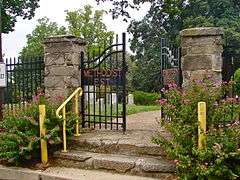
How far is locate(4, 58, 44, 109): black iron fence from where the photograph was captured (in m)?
8.80

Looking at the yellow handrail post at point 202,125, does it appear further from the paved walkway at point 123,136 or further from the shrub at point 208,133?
the paved walkway at point 123,136

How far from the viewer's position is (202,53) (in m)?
7.02

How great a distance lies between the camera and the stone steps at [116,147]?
22.4 ft

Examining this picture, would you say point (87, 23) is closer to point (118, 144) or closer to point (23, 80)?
point (23, 80)

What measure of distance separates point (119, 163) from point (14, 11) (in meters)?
23.6

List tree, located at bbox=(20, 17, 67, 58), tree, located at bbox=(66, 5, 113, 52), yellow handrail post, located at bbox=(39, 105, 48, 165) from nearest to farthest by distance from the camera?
yellow handrail post, located at bbox=(39, 105, 48, 165)
tree, located at bbox=(66, 5, 113, 52)
tree, located at bbox=(20, 17, 67, 58)

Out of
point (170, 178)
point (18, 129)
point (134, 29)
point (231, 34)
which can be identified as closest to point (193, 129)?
point (170, 178)

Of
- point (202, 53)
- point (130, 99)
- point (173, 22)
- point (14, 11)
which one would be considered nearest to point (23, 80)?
point (202, 53)

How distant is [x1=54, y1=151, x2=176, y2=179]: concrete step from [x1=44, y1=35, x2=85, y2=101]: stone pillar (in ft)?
5.22

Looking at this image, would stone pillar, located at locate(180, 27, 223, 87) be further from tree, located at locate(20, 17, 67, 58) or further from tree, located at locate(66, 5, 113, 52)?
tree, located at locate(20, 17, 67, 58)

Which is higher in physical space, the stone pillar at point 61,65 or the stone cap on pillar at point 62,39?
the stone cap on pillar at point 62,39

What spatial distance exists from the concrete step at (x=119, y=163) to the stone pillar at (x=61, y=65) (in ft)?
5.22

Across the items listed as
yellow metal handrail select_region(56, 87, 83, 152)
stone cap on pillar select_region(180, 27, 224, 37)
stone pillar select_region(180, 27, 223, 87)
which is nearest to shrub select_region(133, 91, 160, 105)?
yellow metal handrail select_region(56, 87, 83, 152)

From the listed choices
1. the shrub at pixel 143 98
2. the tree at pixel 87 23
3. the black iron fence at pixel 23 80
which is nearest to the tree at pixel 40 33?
the tree at pixel 87 23
